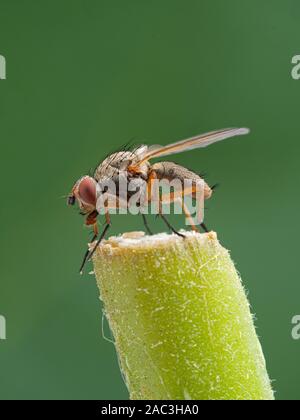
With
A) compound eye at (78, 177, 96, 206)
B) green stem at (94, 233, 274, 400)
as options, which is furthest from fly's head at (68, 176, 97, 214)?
green stem at (94, 233, 274, 400)

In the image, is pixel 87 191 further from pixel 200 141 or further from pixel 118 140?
pixel 118 140

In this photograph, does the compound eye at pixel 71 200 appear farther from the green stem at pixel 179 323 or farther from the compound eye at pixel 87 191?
the green stem at pixel 179 323

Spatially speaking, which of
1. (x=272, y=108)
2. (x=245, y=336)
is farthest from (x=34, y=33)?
(x=245, y=336)

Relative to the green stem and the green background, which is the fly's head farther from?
the green background

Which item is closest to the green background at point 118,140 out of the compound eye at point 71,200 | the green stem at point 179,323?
the compound eye at point 71,200

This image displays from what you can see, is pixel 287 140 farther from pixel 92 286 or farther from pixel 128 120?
pixel 92 286
